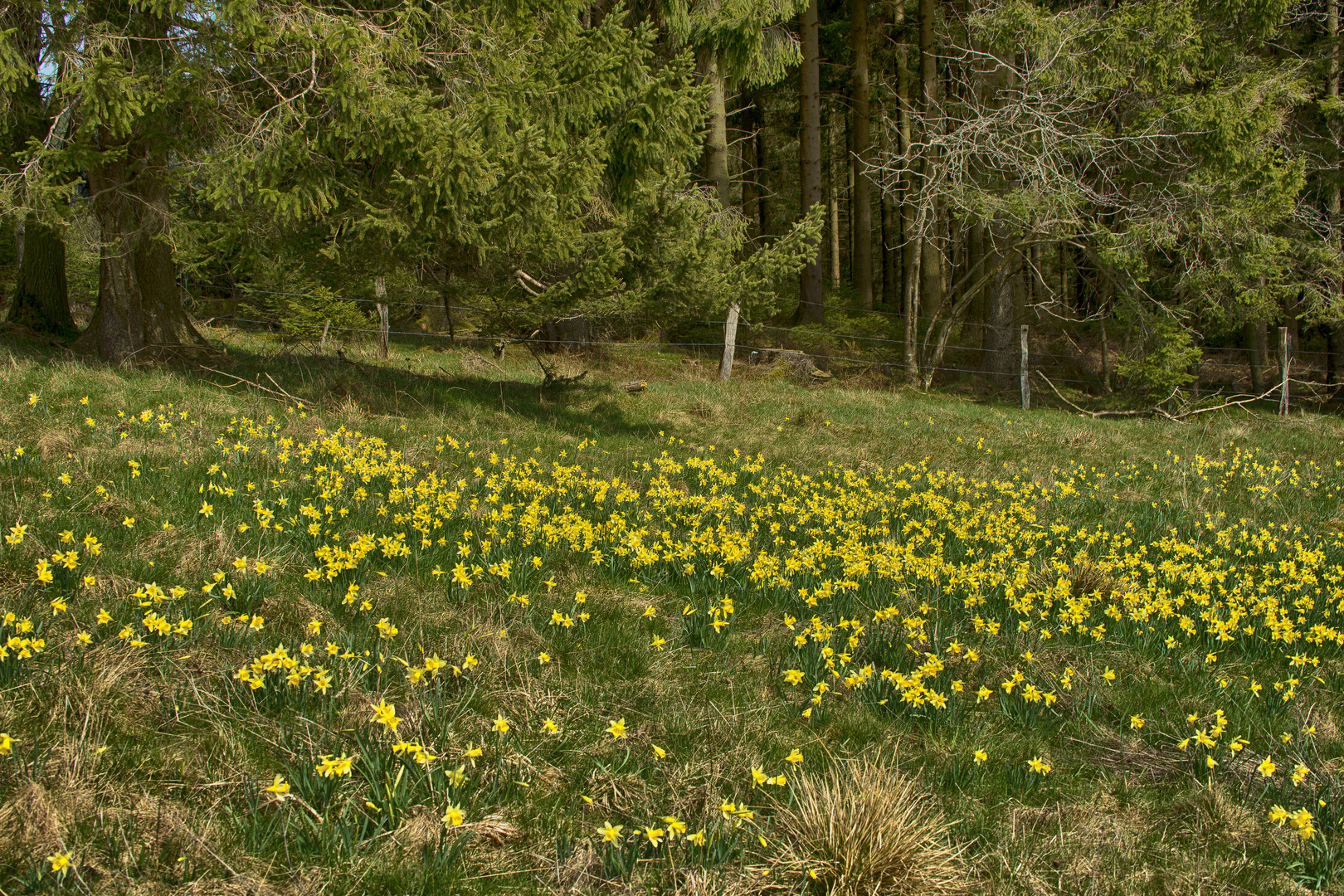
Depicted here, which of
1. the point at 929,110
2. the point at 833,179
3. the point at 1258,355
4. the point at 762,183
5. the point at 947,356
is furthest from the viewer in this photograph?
the point at 833,179

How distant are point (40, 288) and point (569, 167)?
721 cm

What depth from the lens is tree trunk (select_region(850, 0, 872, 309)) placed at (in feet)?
67.4

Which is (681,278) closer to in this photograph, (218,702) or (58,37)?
(58,37)

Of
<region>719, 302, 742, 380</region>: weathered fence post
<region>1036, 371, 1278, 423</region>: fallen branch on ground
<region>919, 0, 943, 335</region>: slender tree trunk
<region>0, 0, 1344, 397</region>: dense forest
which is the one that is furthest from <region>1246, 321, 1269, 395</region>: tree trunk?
<region>719, 302, 742, 380</region>: weathered fence post

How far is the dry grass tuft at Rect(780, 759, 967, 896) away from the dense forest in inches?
249

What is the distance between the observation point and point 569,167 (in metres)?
8.29

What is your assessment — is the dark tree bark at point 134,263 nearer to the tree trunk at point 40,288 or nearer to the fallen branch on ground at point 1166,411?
the tree trunk at point 40,288

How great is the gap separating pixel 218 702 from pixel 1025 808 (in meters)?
2.66

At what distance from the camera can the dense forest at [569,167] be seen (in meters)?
7.60

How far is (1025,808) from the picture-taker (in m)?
2.86

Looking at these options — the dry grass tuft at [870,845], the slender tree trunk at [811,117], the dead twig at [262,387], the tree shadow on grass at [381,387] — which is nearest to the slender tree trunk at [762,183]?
the slender tree trunk at [811,117]

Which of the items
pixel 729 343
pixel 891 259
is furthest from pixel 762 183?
pixel 729 343

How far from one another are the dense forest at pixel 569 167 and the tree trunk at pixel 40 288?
3 centimetres

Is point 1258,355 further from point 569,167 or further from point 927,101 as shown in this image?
point 569,167
